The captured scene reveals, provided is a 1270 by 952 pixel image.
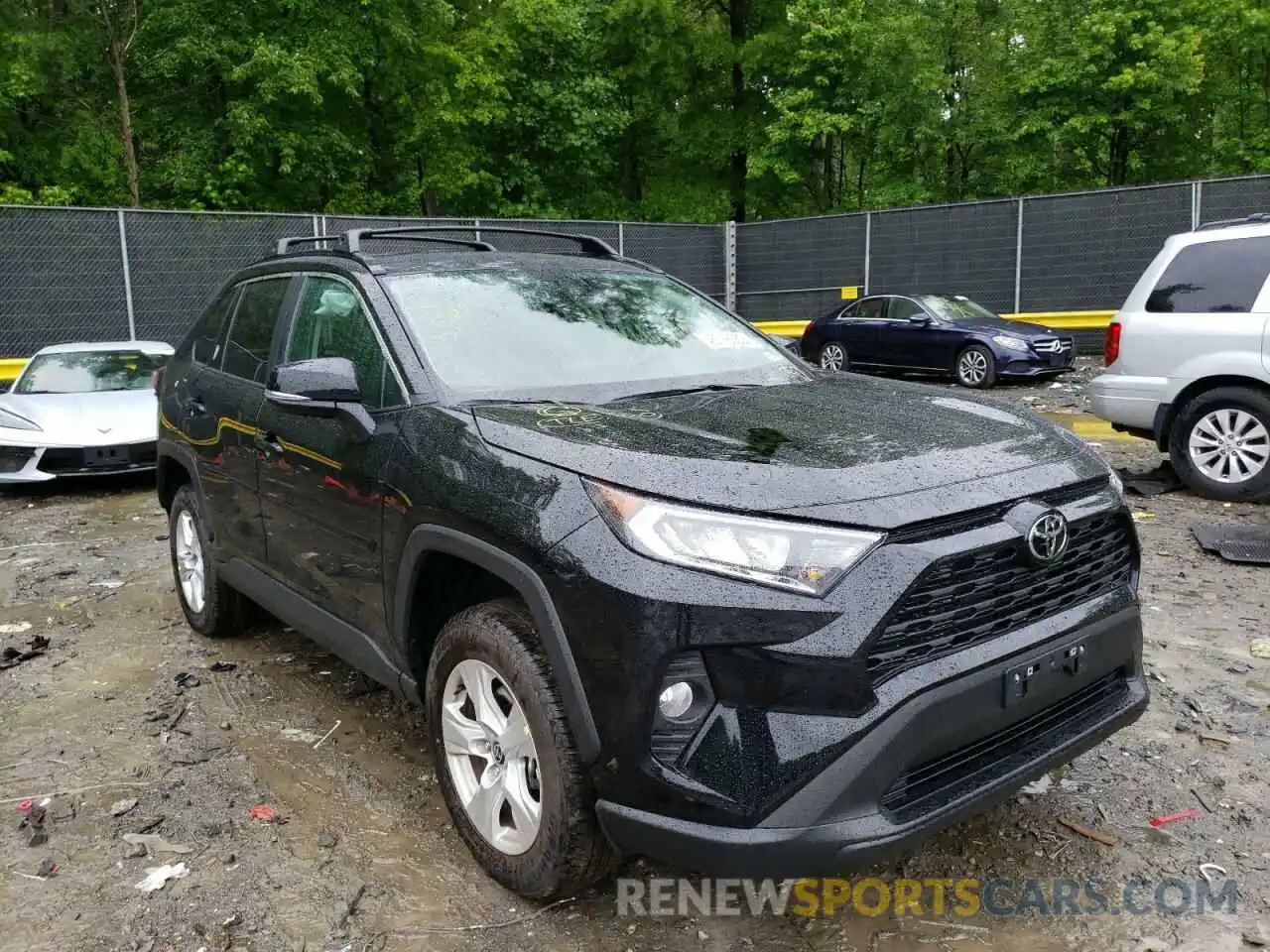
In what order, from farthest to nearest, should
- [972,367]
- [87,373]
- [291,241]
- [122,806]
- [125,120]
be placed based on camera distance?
[125,120] < [972,367] < [87,373] < [291,241] < [122,806]

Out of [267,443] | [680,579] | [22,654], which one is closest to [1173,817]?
[680,579]

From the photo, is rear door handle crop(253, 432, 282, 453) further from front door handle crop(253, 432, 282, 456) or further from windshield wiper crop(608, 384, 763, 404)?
windshield wiper crop(608, 384, 763, 404)

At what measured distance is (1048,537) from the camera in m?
2.45

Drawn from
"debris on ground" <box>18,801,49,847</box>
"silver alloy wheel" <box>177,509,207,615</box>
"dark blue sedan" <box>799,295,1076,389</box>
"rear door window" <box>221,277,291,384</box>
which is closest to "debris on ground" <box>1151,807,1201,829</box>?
"debris on ground" <box>18,801,49,847</box>

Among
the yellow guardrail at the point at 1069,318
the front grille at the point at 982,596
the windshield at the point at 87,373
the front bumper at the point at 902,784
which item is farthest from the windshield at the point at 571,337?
the yellow guardrail at the point at 1069,318

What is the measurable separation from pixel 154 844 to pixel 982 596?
2.59 m

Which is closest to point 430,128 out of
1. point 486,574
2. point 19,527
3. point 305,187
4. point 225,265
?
point 305,187

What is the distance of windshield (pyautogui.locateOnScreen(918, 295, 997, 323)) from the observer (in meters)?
15.2

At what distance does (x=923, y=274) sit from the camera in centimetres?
1842

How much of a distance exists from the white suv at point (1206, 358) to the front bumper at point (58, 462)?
807 cm

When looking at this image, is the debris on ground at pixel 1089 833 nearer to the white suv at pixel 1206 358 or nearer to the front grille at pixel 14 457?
the white suv at pixel 1206 358

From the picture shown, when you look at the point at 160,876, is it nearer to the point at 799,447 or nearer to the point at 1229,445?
the point at 799,447

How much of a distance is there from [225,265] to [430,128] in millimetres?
10595

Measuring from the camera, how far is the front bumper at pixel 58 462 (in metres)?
8.42
